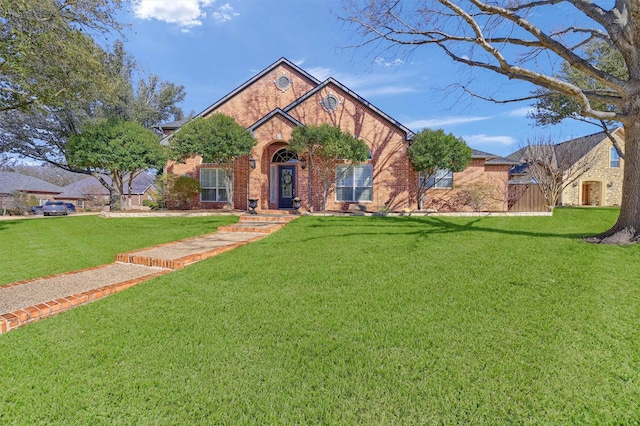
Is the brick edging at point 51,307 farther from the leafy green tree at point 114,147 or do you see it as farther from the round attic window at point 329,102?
the round attic window at point 329,102

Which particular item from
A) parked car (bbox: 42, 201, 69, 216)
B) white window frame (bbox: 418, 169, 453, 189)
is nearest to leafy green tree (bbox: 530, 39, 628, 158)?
white window frame (bbox: 418, 169, 453, 189)

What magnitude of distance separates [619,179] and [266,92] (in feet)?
92.7

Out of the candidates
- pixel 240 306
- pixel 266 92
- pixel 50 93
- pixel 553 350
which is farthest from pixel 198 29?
pixel 553 350

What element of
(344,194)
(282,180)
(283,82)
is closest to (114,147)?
(282,180)

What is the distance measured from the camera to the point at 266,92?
17359 millimetres

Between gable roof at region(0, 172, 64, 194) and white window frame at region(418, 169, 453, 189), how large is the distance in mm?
41600

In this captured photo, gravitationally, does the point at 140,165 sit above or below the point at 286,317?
above

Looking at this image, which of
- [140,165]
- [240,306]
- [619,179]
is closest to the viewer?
[240,306]

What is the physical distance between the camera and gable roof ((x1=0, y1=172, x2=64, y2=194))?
32875 mm

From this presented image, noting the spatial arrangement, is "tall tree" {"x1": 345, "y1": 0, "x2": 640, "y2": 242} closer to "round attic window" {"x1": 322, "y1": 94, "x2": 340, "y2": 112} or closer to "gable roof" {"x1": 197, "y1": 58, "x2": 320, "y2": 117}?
"round attic window" {"x1": 322, "y1": 94, "x2": 340, "y2": 112}

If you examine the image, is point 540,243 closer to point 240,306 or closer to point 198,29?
point 240,306

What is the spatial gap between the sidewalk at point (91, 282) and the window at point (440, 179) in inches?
417

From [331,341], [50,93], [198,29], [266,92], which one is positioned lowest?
[331,341]

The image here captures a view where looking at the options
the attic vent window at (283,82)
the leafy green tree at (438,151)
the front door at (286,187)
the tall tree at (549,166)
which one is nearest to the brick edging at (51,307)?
the front door at (286,187)
